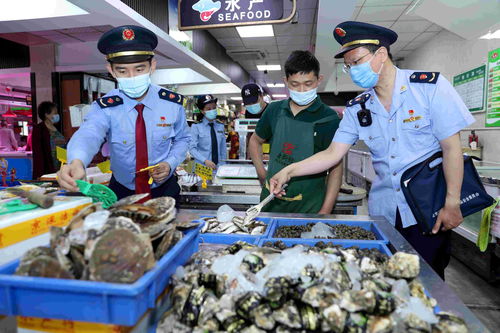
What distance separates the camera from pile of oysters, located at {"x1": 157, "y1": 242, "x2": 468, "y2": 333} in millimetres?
772

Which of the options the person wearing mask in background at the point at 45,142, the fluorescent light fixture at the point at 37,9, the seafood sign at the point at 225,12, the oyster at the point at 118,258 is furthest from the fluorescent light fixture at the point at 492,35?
the person wearing mask in background at the point at 45,142

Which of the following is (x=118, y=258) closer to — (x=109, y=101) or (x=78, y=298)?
(x=78, y=298)

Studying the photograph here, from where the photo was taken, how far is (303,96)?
93.3 inches

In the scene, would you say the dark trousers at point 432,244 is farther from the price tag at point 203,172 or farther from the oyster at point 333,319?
the price tag at point 203,172

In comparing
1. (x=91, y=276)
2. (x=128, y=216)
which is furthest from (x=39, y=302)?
(x=128, y=216)

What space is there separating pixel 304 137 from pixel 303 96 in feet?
0.88

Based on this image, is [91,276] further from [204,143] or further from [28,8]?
[204,143]

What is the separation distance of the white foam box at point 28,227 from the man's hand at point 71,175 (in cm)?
18

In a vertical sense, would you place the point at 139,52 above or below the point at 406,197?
above

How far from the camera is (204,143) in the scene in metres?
6.06

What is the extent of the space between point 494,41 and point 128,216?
6.57 meters

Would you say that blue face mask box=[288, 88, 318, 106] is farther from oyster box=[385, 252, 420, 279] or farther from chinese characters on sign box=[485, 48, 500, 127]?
chinese characters on sign box=[485, 48, 500, 127]

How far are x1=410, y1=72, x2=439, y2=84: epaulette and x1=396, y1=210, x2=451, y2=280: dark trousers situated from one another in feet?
2.24

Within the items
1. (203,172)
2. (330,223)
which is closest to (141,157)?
(203,172)
